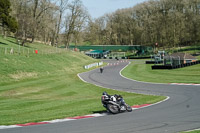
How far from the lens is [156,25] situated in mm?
119125

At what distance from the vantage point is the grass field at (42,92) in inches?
679

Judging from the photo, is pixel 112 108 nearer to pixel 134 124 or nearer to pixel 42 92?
pixel 134 124

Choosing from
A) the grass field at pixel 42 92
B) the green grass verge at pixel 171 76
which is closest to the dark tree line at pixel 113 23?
the grass field at pixel 42 92

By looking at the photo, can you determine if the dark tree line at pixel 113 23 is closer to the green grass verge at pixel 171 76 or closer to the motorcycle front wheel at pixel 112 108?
the green grass verge at pixel 171 76

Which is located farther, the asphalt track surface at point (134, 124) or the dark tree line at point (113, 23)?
the dark tree line at point (113, 23)

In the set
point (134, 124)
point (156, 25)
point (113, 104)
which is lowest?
point (134, 124)

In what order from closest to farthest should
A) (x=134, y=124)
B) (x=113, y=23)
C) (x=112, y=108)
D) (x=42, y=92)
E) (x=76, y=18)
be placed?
(x=134, y=124), (x=112, y=108), (x=42, y=92), (x=76, y=18), (x=113, y=23)

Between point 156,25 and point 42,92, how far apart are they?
9617cm

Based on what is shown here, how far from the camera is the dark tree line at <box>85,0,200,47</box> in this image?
115656 mm

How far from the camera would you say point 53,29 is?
94625 mm

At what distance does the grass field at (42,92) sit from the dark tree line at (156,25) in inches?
2155

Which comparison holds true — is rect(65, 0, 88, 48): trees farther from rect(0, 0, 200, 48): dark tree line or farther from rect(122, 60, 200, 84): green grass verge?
rect(122, 60, 200, 84): green grass verge

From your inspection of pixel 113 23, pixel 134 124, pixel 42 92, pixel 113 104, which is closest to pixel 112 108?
pixel 113 104

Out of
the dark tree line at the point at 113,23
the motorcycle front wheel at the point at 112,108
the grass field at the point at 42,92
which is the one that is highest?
the dark tree line at the point at 113,23
